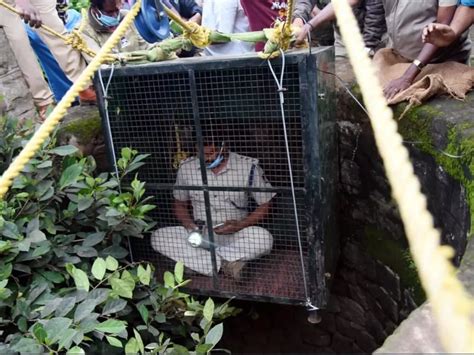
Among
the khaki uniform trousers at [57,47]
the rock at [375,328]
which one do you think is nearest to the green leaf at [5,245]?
the khaki uniform trousers at [57,47]

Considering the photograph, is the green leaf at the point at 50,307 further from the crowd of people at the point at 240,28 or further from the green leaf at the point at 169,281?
the crowd of people at the point at 240,28

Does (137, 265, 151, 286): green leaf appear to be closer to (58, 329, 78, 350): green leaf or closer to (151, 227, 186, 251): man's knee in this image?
(151, 227, 186, 251): man's knee

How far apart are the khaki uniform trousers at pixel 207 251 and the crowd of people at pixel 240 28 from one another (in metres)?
1.02

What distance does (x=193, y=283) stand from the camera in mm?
2701

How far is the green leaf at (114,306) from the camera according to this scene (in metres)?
1.91

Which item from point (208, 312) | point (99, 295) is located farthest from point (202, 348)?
point (99, 295)

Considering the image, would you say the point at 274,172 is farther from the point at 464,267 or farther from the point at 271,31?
the point at 464,267

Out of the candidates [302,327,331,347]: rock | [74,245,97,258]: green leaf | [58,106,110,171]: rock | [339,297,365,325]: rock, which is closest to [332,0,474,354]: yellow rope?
[74,245,97,258]: green leaf

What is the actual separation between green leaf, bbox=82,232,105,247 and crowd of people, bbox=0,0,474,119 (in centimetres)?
102

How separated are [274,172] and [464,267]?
1198mm

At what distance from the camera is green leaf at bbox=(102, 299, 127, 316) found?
191cm

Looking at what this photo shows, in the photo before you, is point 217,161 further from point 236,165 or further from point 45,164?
point 45,164

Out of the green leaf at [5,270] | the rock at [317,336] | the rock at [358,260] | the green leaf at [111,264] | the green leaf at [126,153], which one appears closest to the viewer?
the green leaf at [5,270]

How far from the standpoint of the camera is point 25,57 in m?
→ 3.26
